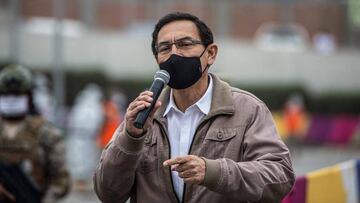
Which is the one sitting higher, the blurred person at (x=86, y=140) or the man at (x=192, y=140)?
the man at (x=192, y=140)

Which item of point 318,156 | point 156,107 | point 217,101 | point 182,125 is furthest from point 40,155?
point 318,156

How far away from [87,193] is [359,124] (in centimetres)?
1682

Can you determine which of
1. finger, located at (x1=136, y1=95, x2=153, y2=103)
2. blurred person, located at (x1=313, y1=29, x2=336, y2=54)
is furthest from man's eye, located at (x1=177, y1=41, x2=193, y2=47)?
blurred person, located at (x1=313, y1=29, x2=336, y2=54)

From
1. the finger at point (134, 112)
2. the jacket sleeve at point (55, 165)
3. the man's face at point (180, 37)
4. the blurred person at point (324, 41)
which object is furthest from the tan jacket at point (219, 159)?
the blurred person at point (324, 41)

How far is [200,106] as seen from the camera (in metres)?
3.95

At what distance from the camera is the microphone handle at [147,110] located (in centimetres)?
360

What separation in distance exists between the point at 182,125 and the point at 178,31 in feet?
1.35

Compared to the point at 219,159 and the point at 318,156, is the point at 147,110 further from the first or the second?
the point at 318,156

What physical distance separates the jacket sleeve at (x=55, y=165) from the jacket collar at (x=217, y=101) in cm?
219

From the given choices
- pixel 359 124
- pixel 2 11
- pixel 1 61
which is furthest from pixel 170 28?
pixel 2 11

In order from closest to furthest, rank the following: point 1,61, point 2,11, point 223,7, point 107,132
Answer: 1. point 107,132
2. point 1,61
3. point 2,11
4. point 223,7

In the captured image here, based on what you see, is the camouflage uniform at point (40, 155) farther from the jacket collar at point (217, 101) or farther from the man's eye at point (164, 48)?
the man's eye at point (164, 48)

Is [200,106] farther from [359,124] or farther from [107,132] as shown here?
[359,124]

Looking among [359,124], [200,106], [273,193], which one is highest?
[200,106]
